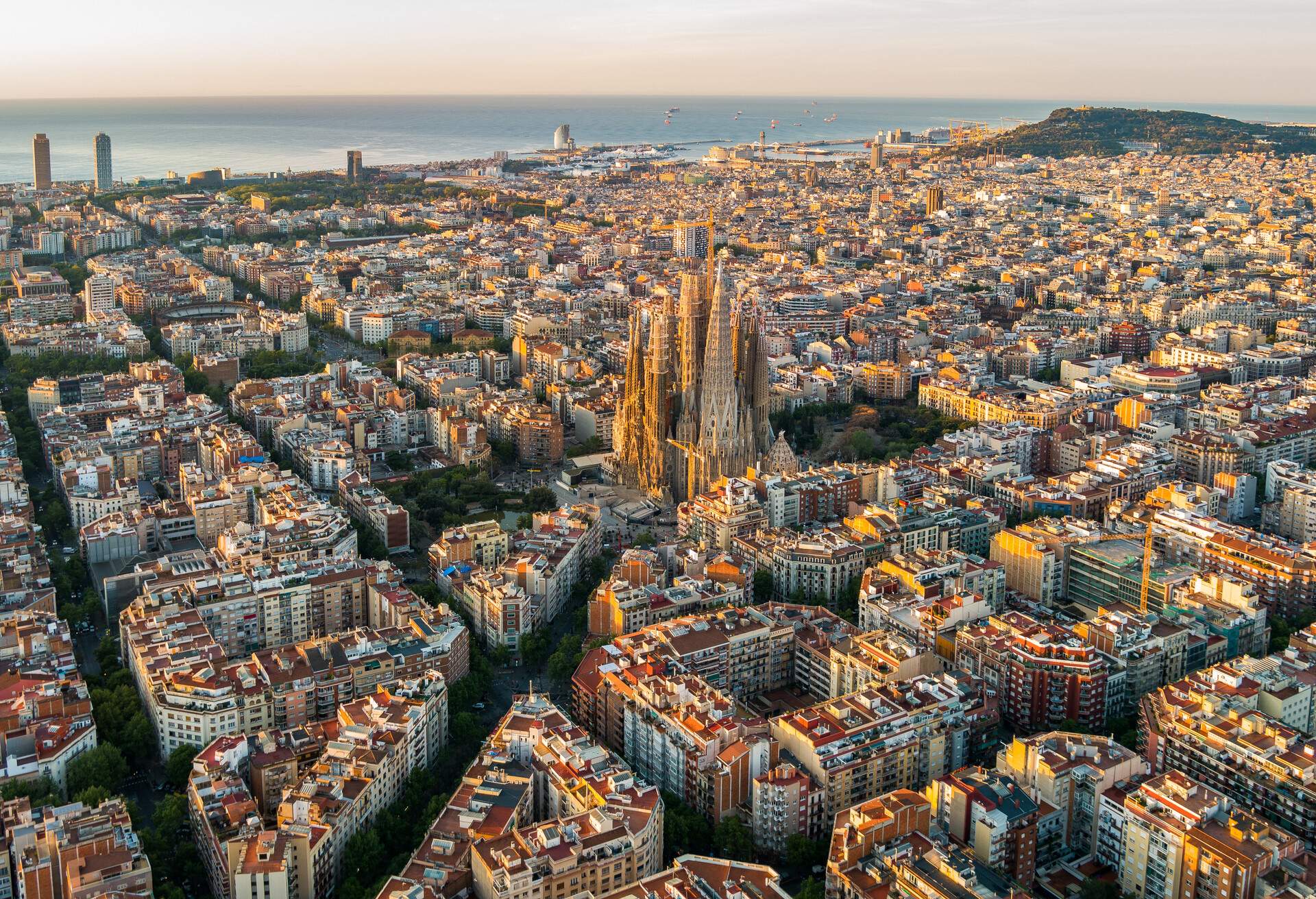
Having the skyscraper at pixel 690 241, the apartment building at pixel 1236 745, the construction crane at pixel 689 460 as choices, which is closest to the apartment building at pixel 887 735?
the apartment building at pixel 1236 745

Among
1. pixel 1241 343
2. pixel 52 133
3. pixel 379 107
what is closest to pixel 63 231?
pixel 1241 343

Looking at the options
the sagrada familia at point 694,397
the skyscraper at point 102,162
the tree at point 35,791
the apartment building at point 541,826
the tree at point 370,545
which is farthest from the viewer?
the skyscraper at point 102,162

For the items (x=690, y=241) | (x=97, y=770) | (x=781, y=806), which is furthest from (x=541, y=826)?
(x=690, y=241)

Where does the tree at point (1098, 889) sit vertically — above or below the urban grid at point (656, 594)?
below

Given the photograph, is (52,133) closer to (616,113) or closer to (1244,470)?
(616,113)

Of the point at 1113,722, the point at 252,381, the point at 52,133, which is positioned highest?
the point at 52,133

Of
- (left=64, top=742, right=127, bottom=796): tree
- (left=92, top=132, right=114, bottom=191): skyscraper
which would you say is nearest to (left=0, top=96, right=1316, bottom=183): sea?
(left=92, top=132, right=114, bottom=191): skyscraper

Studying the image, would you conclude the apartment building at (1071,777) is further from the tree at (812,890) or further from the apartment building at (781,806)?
the tree at (812,890)

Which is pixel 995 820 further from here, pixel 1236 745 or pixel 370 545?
pixel 370 545
